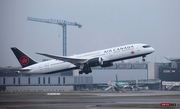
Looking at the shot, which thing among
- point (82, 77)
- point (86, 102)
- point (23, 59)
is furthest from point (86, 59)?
point (82, 77)

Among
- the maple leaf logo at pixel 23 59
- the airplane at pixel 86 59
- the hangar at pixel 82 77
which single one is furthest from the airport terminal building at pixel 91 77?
the airplane at pixel 86 59

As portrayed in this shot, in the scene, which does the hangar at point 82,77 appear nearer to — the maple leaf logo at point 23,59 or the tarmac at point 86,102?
the maple leaf logo at point 23,59

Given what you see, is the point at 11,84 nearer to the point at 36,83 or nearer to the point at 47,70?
the point at 36,83

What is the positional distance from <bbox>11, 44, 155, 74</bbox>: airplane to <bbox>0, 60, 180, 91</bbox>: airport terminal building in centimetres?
2606

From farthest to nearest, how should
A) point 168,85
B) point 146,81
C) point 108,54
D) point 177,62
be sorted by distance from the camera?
1. point 177,62
2. point 146,81
3. point 168,85
4. point 108,54

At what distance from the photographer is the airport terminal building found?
112625 mm

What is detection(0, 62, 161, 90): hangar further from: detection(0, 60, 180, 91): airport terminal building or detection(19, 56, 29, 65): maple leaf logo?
detection(19, 56, 29, 65): maple leaf logo

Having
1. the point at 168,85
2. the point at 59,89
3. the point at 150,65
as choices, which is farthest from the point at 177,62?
the point at 59,89

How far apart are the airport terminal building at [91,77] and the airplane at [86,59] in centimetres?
2606

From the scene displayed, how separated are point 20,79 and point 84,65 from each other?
5313 centimetres

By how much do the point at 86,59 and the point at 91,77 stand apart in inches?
2834

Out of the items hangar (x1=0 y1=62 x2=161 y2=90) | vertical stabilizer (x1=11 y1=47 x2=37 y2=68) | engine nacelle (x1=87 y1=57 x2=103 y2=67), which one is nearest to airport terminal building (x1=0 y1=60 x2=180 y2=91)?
hangar (x1=0 y1=62 x2=161 y2=90)

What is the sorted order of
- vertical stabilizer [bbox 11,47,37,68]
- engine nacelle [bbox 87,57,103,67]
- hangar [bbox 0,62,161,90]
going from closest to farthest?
engine nacelle [bbox 87,57,103,67], vertical stabilizer [bbox 11,47,37,68], hangar [bbox 0,62,161,90]

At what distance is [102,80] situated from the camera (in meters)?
157
